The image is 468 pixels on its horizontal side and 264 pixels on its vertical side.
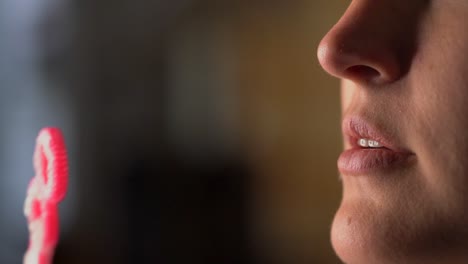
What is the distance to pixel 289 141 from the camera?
1.08 m

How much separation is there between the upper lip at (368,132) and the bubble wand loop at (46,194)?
0.77 feet

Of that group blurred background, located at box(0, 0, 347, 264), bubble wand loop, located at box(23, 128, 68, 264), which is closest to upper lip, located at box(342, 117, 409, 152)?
bubble wand loop, located at box(23, 128, 68, 264)

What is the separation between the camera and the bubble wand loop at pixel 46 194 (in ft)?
1.36

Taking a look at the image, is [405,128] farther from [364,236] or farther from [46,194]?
[46,194]

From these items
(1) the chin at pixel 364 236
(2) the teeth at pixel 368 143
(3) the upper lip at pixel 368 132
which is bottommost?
(1) the chin at pixel 364 236

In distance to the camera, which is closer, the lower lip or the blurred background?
the lower lip

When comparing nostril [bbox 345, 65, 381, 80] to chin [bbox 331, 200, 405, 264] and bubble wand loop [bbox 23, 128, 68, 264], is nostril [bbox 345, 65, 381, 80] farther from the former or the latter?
bubble wand loop [bbox 23, 128, 68, 264]

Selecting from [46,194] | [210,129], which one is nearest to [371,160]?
[46,194]

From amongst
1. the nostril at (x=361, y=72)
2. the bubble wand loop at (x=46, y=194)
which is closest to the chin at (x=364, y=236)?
the nostril at (x=361, y=72)

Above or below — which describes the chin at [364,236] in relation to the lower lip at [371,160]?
below

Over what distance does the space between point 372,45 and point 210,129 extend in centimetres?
71

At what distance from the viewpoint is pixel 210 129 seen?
1087 mm

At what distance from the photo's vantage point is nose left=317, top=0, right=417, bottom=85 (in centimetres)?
40

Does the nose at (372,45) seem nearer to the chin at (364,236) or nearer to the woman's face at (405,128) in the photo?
the woman's face at (405,128)
